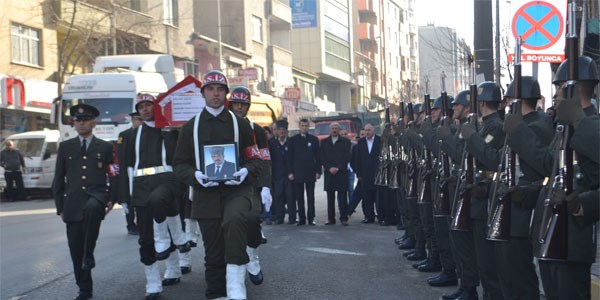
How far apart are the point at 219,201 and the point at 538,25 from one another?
19.4 feet

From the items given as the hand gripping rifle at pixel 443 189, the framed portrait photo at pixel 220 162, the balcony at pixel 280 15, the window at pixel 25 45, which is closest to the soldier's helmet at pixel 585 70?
the hand gripping rifle at pixel 443 189

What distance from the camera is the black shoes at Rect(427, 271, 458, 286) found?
8.59 meters

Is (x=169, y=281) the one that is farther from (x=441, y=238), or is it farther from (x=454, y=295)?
(x=454, y=295)

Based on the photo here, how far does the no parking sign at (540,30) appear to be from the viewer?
1090cm

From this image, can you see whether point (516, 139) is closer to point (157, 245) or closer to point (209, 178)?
point (209, 178)

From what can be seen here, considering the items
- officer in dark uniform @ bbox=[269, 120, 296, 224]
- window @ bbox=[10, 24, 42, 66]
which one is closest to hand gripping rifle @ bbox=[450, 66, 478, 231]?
officer in dark uniform @ bbox=[269, 120, 296, 224]

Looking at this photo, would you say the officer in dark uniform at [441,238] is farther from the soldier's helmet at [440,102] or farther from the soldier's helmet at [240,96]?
the soldier's helmet at [240,96]

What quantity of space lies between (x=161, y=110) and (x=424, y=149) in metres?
3.21

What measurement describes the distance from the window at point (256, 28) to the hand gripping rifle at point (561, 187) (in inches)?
1931

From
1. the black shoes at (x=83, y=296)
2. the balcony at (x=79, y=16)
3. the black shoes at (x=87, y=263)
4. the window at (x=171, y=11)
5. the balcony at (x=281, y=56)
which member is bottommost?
the black shoes at (x=83, y=296)

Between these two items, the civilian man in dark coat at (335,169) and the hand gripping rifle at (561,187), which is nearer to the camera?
the hand gripping rifle at (561,187)

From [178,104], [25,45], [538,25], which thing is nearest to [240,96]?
[178,104]

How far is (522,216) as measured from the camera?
5.65 metres

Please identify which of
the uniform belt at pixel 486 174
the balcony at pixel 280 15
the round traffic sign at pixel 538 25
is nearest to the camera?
the uniform belt at pixel 486 174
